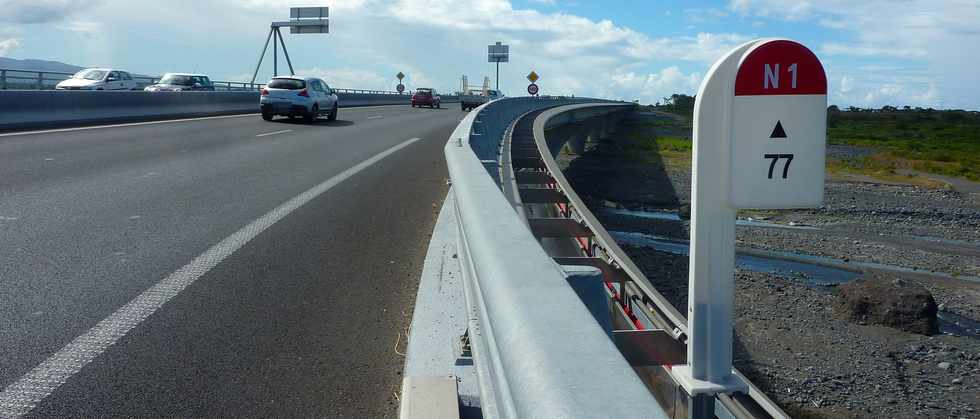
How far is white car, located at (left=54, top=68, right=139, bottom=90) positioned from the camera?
31797mm

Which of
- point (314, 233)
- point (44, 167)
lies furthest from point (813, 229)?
point (44, 167)

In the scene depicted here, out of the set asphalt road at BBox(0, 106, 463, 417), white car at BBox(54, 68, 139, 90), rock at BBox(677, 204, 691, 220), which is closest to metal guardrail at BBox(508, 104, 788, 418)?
asphalt road at BBox(0, 106, 463, 417)

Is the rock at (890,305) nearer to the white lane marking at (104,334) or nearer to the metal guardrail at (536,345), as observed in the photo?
the white lane marking at (104,334)

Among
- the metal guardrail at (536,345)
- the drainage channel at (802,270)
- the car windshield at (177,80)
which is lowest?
the drainage channel at (802,270)

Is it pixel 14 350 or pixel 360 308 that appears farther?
pixel 360 308

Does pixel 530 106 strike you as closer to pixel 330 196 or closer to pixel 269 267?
pixel 330 196

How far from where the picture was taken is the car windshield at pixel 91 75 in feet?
108

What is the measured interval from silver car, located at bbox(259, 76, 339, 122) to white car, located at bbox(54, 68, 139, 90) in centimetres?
994

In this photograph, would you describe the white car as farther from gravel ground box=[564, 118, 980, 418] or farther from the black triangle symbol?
the black triangle symbol

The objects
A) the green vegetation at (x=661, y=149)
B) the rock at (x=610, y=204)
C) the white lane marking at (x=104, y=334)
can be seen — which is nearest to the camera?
the white lane marking at (x=104, y=334)

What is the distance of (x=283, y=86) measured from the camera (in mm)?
26359

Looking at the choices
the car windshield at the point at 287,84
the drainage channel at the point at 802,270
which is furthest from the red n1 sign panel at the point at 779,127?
the car windshield at the point at 287,84

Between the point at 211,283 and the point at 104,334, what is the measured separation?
3.90ft

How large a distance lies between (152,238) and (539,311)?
18.8ft
